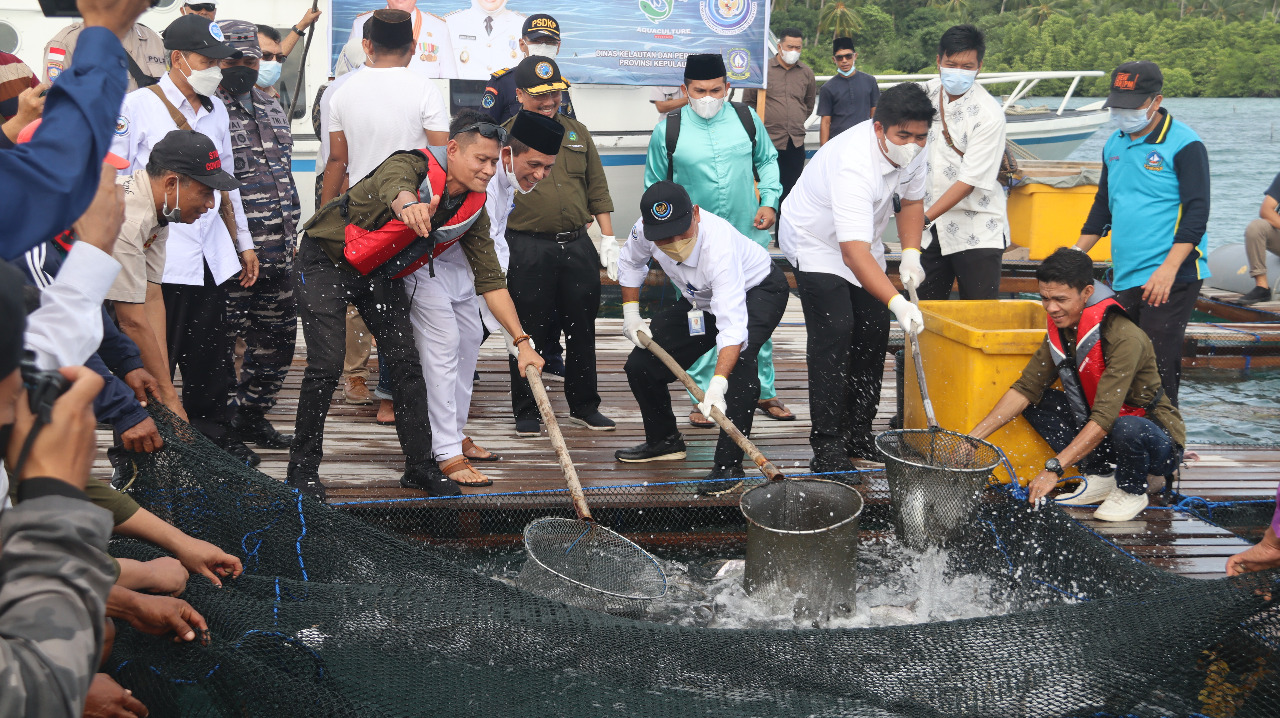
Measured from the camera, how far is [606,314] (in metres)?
11.3

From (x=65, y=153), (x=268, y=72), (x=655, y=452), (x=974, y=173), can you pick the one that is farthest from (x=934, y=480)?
(x=268, y=72)

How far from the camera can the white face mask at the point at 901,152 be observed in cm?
500

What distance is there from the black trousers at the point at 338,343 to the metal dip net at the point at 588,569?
1165mm

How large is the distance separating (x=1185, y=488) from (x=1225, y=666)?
9.52 ft

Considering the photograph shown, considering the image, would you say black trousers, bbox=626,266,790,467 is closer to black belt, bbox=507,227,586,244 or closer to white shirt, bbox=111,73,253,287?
black belt, bbox=507,227,586,244

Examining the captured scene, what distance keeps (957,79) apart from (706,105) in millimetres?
1542

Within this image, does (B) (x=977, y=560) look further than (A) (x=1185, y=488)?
No

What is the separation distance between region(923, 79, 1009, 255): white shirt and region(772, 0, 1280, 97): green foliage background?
142 ft

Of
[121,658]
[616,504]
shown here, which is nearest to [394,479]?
[616,504]

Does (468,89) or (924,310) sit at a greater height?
(468,89)

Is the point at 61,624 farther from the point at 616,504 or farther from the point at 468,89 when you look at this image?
the point at 468,89

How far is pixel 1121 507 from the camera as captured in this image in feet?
16.0

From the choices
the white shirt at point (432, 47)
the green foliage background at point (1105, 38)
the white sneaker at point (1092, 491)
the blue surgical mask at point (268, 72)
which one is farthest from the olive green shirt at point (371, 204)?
the green foliage background at point (1105, 38)

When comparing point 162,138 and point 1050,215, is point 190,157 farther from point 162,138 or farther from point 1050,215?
point 1050,215
